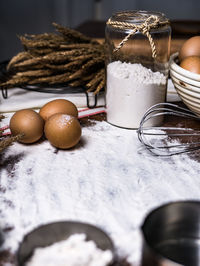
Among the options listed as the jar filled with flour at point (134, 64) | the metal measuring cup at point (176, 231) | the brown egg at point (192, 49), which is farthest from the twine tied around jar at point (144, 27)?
the metal measuring cup at point (176, 231)

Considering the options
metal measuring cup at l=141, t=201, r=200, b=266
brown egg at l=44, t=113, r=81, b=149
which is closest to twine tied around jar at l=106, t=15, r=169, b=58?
brown egg at l=44, t=113, r=81, b=149

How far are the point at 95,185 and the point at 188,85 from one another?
34cm

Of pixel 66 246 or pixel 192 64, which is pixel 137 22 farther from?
pixel 66 246

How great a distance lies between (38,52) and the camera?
108 cm

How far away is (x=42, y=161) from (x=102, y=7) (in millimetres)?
2093

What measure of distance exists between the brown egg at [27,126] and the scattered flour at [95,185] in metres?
0.03

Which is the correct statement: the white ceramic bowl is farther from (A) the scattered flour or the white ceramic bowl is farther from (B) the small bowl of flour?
(B) the small bowl of flour

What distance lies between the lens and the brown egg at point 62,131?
81cm

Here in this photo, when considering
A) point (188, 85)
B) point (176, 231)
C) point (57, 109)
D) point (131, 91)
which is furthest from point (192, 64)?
point (176, 231)

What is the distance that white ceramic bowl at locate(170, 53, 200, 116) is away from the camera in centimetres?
84

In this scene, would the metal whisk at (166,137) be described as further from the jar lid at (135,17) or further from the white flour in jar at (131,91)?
the jar lid at (135,17)

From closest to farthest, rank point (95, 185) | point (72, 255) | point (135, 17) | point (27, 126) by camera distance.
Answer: point (72, 255) → point (95, 185) → point (27, 126) → point (135, 17)

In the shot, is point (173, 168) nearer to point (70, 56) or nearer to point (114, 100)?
point (114, 100)

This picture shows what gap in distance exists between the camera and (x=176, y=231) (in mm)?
514
